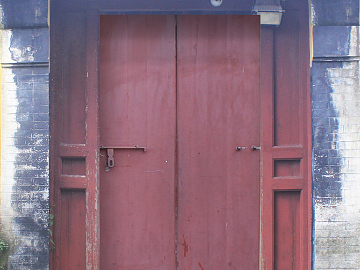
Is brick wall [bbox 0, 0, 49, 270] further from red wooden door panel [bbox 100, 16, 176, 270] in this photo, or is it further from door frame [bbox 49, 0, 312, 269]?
red wooden door panel [bbox 100, 16, 176, 270]

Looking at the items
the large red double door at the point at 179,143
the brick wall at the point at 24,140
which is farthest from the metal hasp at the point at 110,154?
the brick wall at the point at 24,140

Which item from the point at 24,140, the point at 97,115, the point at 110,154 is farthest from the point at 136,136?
the point at 24,140

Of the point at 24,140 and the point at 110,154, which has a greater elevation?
the point at 24,140

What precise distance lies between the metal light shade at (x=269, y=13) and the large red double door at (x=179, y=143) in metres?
0.14

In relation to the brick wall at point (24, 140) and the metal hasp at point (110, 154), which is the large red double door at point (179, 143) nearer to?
the metal hasp at point (110, 154)

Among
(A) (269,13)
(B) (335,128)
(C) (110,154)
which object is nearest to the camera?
(B) (335,128)

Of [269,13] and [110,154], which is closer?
[269,13]

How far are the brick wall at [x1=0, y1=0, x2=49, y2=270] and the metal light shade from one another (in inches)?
81.8

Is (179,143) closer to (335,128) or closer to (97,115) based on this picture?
(97,115)

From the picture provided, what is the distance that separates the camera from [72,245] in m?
3.09

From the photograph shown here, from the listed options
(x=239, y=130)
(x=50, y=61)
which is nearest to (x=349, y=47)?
(x=239, y=130)

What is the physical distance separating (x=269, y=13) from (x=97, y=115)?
1.99m

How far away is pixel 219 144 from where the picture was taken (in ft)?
10.3

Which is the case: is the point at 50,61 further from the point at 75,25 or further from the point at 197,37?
the point at 197,37
